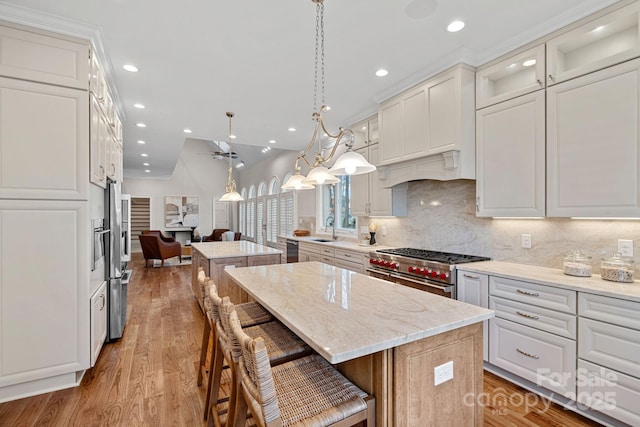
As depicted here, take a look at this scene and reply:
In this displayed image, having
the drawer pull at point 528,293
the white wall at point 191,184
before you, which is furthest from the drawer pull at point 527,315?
the white wall at point 191,184

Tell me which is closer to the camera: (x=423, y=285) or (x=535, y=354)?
(x=535, y=354)

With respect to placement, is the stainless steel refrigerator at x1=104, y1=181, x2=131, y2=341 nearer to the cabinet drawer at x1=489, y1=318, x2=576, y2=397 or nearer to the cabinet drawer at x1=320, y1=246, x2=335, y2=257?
the cabinet drawer at x1=320, y1=246, x2=335, y2=257

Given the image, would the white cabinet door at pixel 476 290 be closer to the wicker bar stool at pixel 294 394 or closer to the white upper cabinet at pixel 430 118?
the white upper cabinet at pixel 430 118

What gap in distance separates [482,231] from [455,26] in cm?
188

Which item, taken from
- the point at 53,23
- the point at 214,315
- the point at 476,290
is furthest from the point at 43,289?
the point at 476,290

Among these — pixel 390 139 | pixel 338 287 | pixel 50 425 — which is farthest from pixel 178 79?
pixel 50 425

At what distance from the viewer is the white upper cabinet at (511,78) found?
2398 mm

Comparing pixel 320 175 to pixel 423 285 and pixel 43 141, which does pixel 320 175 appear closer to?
pixel 423 285

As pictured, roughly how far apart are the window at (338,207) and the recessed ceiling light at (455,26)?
9.78 feet

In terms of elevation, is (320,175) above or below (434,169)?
below

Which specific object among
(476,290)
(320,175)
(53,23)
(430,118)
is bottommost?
(476,290)

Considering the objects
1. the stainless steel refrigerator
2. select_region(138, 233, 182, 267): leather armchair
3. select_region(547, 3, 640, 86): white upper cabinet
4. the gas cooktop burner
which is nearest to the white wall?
select_region(138, 233, 182, 267): leather armchair

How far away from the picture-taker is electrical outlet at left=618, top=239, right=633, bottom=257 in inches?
82.7

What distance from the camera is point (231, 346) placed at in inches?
54.6
